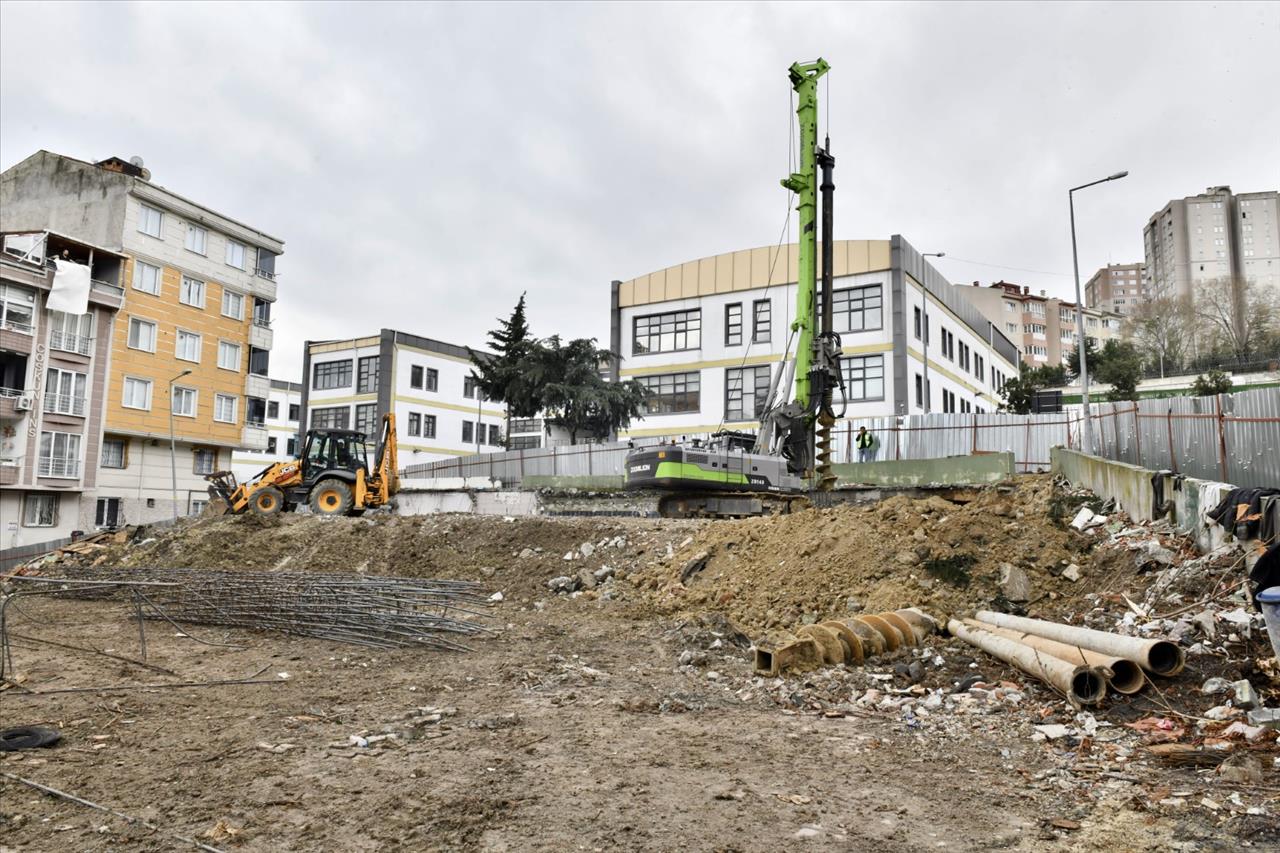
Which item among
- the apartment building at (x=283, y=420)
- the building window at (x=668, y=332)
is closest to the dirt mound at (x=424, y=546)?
the building window at (x=668, y=332)

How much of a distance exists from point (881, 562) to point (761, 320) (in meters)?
26.2

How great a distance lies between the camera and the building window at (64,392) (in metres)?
31.1

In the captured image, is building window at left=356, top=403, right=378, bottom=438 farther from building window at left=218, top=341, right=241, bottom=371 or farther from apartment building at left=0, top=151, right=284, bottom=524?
building window at left=218, top=341, right=241, bottom=371

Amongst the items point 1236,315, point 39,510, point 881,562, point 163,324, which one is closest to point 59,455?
point 39,510

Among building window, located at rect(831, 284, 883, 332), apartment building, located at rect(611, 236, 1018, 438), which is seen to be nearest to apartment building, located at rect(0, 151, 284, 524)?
apartment building, located at rect(611, 236, 1018, 438)

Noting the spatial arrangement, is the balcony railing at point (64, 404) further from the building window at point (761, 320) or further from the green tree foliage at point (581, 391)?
the building window at point (761, 320)

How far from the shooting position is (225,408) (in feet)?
127

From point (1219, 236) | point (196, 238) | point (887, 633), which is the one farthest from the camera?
point (1219, 236)

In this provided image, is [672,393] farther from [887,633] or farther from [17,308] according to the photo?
[887,633]

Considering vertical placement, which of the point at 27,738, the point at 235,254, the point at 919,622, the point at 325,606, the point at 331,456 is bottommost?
the point at 27,738

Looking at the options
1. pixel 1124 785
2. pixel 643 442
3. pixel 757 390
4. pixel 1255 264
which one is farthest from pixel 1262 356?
pixel 1124 785

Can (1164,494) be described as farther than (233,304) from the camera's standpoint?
No

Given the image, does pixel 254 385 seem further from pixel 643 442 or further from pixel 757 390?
pixel 757 390

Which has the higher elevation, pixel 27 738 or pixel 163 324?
pixel 163 324
